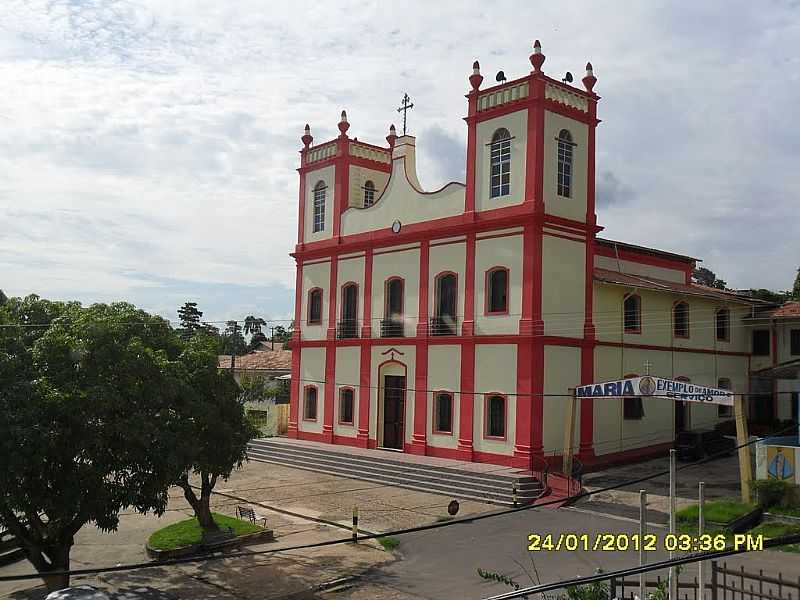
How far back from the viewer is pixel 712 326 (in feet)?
98.4

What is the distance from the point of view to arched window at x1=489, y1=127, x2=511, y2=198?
78.3ft

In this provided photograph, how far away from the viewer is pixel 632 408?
84.5 feet

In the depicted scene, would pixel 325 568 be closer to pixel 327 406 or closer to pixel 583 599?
pixel 583 599

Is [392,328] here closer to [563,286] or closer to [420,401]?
[420,401]

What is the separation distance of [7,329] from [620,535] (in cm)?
1209

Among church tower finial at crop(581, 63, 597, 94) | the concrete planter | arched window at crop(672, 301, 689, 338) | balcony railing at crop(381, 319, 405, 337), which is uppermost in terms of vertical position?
church tower finial at crop(581, 63, 597, 94)

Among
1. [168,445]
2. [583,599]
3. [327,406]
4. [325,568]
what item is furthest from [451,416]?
[583,599]

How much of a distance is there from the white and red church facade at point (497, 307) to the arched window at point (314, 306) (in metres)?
0.08

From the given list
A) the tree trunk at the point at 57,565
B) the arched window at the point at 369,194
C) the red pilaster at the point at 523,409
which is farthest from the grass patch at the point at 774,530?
the arched window at the point at 369,194

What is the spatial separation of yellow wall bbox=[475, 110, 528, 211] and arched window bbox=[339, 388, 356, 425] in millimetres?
8661

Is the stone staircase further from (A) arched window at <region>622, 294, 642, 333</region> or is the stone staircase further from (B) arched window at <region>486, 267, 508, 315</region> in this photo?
(A) arched window at <region>622, 294, 642, 333</region>

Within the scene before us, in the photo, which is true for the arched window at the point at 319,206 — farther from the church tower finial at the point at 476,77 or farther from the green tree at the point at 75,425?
the green tree at the point at 75,425

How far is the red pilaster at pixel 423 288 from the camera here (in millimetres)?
25922

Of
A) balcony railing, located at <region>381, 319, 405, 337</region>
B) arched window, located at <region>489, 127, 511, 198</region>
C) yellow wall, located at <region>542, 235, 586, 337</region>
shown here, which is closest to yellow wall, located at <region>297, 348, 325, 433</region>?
balcony railing, located at <region>381, 319, 405, 337</region>
